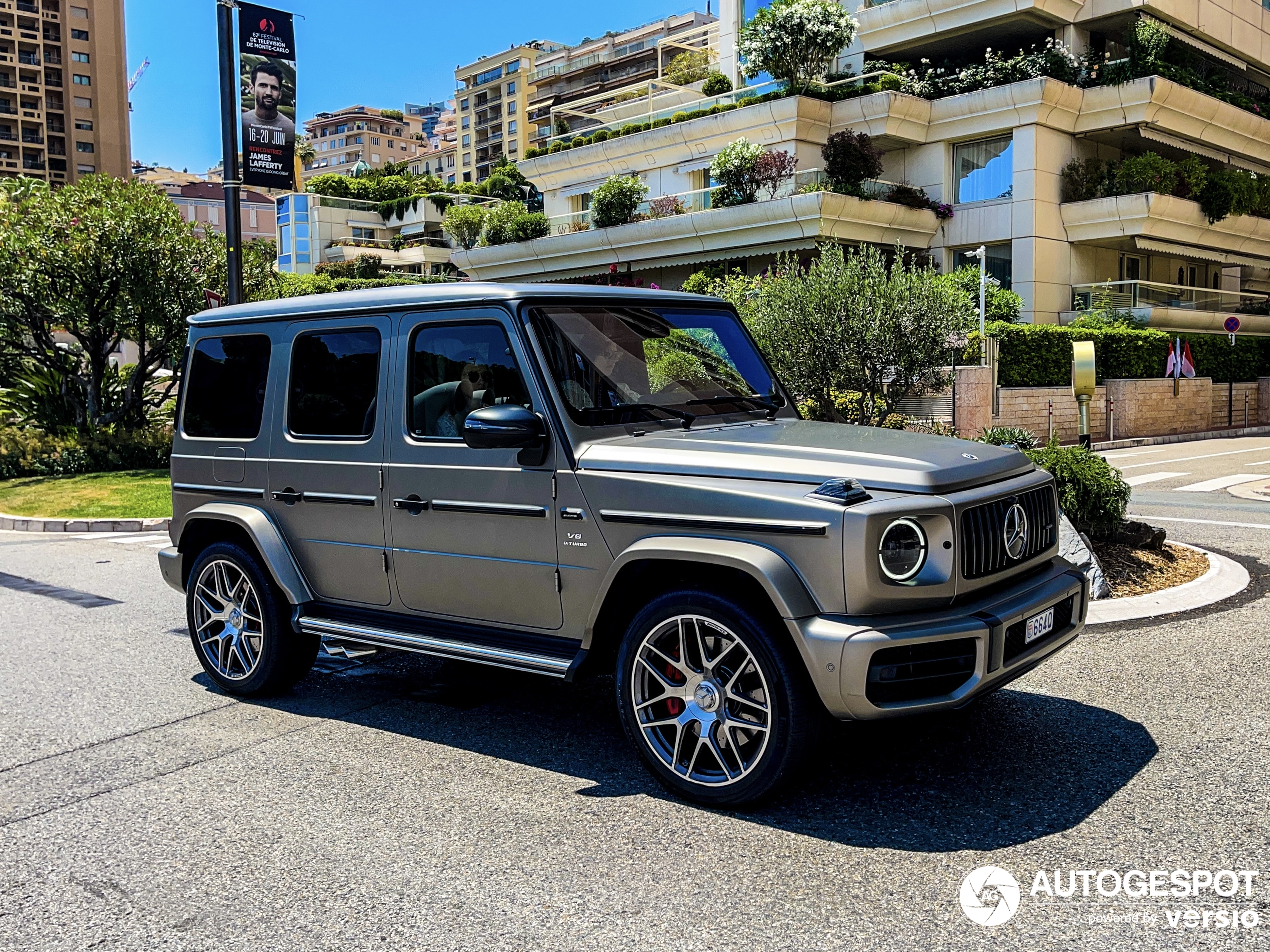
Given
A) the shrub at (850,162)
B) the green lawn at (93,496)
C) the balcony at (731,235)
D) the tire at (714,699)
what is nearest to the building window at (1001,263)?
the balcony at (731,235)

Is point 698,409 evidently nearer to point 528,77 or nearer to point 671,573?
point 671,573

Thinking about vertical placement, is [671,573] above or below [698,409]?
below

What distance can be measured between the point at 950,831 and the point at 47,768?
3.83 m

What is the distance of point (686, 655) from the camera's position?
14.3 ft

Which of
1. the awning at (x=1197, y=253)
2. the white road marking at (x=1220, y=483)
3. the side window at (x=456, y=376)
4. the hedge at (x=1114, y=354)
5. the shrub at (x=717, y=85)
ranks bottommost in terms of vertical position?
the white road marking at (x=1220, y=483)

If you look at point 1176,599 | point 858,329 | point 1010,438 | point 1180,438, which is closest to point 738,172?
point 1180,438

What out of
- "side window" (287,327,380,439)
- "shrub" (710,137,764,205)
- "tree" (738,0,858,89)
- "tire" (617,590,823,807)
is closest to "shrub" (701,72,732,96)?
"tree" (738,0,858,89)

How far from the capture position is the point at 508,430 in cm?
461

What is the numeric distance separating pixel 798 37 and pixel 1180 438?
16486 mm

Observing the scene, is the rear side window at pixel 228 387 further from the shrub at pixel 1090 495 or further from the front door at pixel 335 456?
the shrub at pixel 1090 495

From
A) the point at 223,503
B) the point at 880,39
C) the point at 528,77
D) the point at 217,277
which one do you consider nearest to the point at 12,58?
the point at 528,77

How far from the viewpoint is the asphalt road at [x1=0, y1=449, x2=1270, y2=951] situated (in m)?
3.43

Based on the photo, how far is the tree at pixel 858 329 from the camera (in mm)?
11430

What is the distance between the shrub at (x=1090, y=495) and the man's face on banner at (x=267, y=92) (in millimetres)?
10388
